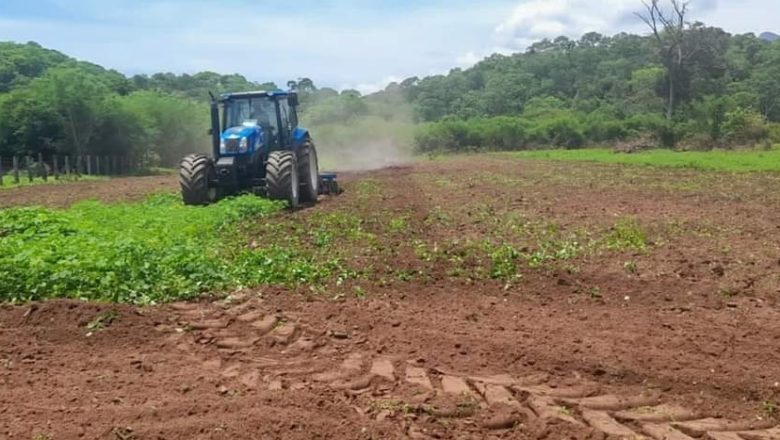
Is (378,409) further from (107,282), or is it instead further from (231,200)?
(231,200)

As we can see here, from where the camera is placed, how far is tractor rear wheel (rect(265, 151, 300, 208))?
15828 mm

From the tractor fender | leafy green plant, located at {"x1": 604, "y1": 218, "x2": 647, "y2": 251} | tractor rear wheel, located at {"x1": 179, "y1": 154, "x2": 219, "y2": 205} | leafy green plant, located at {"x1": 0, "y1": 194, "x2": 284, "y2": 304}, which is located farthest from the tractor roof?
leafy green plant, located at {"x1": 604, "y1": 218, "x2": 647, "y2": 251}

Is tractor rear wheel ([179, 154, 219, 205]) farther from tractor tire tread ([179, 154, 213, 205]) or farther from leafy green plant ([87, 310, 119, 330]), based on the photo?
leafy green plant ([87, 310, 119, 330])

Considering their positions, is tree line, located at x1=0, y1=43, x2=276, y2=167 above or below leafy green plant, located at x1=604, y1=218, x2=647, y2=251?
above

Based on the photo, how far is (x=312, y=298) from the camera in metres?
8.02

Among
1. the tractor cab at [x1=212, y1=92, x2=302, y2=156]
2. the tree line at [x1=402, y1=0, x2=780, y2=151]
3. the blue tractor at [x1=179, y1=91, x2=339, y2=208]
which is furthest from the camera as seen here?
the tree line at [x1=402, y1=0, x2=780, y2=151]

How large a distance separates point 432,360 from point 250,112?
12.1 meters

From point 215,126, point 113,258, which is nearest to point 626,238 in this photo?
point 113,258

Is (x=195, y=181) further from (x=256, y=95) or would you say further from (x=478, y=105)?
(x=478, y=105)

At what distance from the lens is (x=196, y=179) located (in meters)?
16.2

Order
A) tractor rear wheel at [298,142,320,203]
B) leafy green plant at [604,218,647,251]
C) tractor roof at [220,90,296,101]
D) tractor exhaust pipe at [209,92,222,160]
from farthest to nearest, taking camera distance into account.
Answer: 1. tractor rear wheel at [298,142,320,203]
2. tractor roof at [220,90,296,101]
3. tractor exhaust pipe at [209,92,222,160]
4. leafy green plant at [604,218,647,251]

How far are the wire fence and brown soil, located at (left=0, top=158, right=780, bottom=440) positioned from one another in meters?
28.9

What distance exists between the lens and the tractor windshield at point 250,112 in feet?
56.0

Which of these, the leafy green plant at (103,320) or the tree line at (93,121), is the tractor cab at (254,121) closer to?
the leafy green plant at (103,320)
